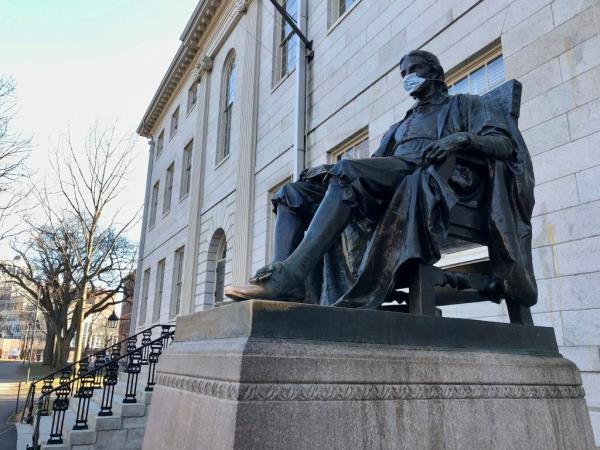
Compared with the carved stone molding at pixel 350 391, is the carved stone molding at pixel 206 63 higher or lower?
higher

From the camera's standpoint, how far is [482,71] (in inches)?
274

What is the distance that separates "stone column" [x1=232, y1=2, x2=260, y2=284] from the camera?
12875 mm

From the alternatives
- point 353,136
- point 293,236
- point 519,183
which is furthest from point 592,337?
point 353,136

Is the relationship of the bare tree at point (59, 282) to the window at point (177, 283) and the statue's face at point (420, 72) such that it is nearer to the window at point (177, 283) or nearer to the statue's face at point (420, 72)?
the window at point (177, 283)

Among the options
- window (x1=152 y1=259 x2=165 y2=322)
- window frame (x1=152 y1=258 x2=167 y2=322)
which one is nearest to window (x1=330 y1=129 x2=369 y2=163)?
window frame (x1=152 y1=258 x2=167 y2=322)

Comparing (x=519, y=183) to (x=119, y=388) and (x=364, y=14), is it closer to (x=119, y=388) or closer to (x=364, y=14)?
(x=364, y=14)

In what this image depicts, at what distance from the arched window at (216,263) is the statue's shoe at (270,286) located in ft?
43.8

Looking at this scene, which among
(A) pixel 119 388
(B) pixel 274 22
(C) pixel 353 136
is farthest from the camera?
(B) pixel 274 22

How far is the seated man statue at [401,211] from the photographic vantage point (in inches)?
106

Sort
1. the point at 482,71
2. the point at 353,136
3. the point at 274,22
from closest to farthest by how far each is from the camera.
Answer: the point at 482,71 < the point at 353,136 < the point at 274,22

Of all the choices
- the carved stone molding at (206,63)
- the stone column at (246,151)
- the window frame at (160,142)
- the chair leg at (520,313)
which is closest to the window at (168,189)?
the window frame at (160,142)

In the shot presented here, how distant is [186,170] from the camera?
813 inches

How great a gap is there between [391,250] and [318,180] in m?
0.69

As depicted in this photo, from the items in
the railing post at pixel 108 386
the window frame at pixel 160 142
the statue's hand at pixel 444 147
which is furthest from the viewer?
the window frame at pixel 160 142
